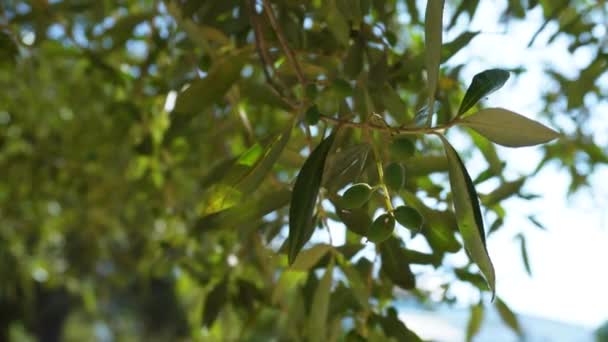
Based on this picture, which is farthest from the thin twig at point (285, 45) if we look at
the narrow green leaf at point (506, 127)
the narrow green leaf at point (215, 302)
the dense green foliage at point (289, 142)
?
the narrow green leaf at point (215, 302)

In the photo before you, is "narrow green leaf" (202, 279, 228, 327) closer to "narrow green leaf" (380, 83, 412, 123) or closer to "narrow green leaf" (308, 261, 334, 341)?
"narrow green leaf" (308, 261, 334, 341)

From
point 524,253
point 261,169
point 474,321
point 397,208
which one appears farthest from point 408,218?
point 474,321

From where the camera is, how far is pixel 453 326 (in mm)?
4465

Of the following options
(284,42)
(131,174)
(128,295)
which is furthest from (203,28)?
(128,295)

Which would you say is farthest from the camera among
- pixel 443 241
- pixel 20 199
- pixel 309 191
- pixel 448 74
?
pixel 20 199

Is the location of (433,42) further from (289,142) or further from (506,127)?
(289,142)

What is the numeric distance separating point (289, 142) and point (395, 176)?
0.78ft

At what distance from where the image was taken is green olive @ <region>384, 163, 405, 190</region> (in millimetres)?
570

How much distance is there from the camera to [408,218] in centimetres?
56

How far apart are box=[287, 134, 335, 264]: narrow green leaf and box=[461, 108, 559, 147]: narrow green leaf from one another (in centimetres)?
11

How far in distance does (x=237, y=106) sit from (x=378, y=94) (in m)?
0.22

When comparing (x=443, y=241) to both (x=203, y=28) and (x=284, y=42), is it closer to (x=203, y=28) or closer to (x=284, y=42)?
(x=284, y=42)

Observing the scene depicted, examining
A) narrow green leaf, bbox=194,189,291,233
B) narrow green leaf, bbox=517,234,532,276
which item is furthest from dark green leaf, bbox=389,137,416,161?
narrow green leaf, bbox=517,234,532,276

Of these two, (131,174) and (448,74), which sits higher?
(448,74)
